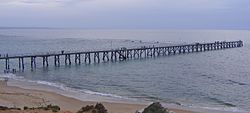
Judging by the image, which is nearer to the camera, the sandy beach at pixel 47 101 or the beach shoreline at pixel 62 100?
the sandy beach at pixel 47 101

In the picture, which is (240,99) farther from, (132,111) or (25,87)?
(25,87)

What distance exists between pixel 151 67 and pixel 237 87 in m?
17.9

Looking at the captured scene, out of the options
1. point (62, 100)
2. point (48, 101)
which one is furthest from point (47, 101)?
point (62, 100)

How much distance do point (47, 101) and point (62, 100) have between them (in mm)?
1309

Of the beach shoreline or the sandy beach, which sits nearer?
the sandy beach

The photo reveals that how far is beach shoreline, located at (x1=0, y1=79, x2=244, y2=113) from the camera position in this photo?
24484 millimetres

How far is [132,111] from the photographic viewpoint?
23.4 metres

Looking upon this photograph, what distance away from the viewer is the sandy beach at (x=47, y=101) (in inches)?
949

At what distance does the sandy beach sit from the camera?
24094 millimetres

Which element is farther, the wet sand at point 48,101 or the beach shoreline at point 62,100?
the beach shoreline at point 62,100

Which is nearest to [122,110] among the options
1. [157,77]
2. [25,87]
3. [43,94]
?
[43,94]

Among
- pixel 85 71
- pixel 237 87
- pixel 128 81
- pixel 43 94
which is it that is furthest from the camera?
pixel 85 71

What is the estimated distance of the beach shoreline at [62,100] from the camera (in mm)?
24484

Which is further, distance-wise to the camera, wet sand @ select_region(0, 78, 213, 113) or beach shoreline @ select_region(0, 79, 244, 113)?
beach shoreline @ select_region(0, 79, 244, 113)
